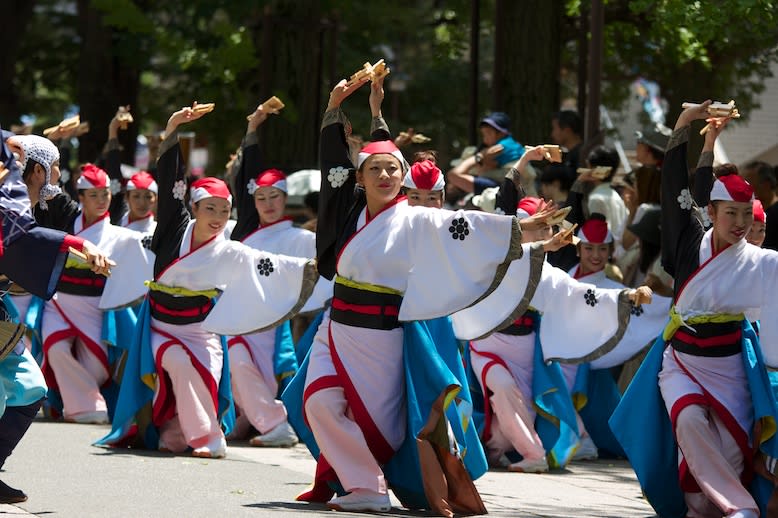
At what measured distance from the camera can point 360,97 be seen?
25.4 m

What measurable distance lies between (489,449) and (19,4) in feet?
50.3

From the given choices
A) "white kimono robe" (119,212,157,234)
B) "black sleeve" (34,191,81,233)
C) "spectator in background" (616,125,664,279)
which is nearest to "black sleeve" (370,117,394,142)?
"black sleeve" (34,191,81,233)

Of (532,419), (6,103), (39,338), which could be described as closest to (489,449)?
(532,419)

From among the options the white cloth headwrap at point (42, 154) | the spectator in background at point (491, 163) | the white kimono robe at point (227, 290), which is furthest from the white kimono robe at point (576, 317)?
the white cloth headwrap at point (42, 154)

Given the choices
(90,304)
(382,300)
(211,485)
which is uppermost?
(382,300)

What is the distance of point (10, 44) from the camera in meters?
23.7

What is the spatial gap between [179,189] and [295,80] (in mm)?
6770

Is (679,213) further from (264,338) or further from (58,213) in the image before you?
(58,213)

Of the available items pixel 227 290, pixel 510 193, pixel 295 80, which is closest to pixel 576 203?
pixel 510 193

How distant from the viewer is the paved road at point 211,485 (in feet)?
25.2

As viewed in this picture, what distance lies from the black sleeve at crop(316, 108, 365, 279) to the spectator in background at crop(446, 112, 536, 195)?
12.8 feet

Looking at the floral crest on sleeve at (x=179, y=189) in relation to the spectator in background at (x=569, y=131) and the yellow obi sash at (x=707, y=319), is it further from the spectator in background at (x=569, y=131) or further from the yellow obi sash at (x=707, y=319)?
the yellow obi sash at (x=707, y=319)

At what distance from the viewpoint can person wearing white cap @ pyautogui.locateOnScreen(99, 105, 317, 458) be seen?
9930 mm

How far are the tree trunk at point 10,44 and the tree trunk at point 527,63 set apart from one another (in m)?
10.7
